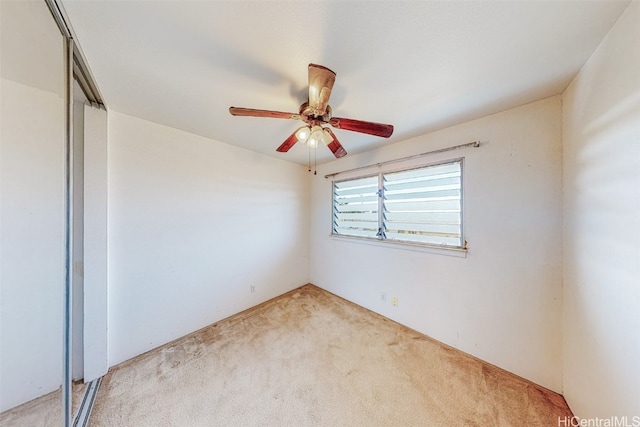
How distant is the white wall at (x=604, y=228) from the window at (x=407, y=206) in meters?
0.75

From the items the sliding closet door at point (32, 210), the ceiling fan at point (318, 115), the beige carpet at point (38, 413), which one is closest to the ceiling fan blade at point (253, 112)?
the ceiling fan at point (318, 115)

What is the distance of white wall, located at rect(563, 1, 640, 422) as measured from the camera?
0.96 meters

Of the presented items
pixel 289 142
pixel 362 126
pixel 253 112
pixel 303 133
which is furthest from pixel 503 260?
pixel 253 112

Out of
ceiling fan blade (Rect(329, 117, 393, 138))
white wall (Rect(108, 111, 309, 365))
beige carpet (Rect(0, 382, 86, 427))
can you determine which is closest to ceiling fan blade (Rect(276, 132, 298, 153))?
ceiling fan blade (Rect(329, 117, 393, 138))

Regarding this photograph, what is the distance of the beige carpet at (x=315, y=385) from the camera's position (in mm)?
1379

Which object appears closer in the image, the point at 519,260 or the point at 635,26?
the point at 635,26

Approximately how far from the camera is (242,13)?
94cm

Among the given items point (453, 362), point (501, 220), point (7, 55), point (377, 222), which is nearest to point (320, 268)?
point (377, 222)

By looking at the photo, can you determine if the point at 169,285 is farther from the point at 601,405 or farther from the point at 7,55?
the point at 601,405

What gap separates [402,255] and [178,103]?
274 cm

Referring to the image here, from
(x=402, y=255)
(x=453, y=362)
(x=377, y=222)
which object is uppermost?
(x=377, y=222)

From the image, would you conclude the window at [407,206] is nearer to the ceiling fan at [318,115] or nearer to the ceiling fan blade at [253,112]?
the ceiling fan at [318,115]

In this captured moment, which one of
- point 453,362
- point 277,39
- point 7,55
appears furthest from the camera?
point 453,362

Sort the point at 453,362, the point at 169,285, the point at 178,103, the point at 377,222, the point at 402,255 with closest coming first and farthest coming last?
the point at 178,103 → the point at 453,362 → the point at 169,285 → the point at 402,255 → the point at 377,222
